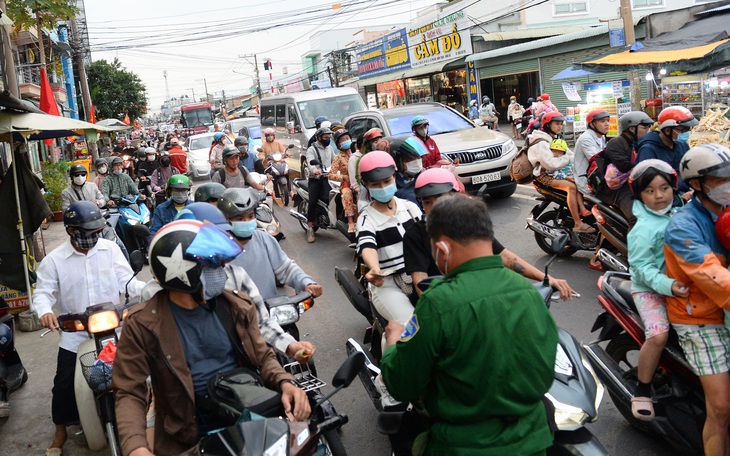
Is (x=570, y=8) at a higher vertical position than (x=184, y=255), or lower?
higher

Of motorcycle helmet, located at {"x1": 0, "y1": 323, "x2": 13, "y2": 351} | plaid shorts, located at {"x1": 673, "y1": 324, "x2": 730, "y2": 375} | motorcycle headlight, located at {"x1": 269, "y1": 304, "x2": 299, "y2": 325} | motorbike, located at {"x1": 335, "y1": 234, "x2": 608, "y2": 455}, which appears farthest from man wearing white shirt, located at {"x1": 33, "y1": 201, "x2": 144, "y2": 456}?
plaid shorts, located at {"x1": 673, "y1": 324, "x2": 730, "y2": 375}

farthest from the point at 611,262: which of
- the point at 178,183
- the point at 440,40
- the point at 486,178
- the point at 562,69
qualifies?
the point at 440,40

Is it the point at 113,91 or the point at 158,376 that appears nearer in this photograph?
the point at 158,376

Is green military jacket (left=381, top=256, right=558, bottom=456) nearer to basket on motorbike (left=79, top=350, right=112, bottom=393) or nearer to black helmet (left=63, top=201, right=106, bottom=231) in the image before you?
basket on motorbike (left=79, top=350, right=112, bottom=393)

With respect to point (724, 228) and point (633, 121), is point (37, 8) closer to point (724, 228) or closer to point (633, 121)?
point (633, 121)

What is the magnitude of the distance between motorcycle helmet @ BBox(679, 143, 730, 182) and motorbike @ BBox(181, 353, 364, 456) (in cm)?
208

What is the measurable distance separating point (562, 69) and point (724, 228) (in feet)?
73.8

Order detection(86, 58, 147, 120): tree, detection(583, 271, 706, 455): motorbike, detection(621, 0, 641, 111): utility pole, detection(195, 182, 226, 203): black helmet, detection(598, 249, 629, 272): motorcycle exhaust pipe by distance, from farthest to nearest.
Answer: detection(86, 58, 147, 120): tree < detection(621, 0, 641, 111): utility pole < detection(195, 182, 226, 203): black helmet < detection(598, 249, 629, 272): motorcycle exhaust pipe < detection(583, 271, 706, 455): motorbike

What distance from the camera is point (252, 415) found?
8.32ft

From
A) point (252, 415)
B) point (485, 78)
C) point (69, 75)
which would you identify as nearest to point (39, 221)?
point (252, 415)

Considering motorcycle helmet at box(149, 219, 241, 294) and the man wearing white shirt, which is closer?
motorcycle helmet at box(149, 219, 241, 294)

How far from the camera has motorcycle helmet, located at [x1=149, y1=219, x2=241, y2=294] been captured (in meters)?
2.78

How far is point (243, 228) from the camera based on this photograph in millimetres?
4605

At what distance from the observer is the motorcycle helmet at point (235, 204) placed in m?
4.59
